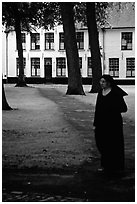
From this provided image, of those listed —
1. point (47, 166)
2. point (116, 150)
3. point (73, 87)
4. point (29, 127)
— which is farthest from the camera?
point (73, 87)

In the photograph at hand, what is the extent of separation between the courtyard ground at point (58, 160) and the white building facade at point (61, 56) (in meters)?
42.0

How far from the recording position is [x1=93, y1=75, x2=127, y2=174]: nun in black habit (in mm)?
8352

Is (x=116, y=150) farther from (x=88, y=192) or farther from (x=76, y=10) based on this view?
(x=76, y=10)

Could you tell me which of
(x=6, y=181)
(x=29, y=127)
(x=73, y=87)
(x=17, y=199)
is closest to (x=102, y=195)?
(x=17, y=199)

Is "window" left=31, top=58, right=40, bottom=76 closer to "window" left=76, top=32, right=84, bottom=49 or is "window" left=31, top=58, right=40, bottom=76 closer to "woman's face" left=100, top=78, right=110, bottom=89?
"window" left=76, top=32, right=84, bottom=49

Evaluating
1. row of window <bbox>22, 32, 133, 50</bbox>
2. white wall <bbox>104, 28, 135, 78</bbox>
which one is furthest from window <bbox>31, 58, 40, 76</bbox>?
white wall <bbox>104, 28, 135, 78</bbox>

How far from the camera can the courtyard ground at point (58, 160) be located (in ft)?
24.1

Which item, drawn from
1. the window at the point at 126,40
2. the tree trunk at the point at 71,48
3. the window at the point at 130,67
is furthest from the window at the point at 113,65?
the tree trunk at the point at 71,48

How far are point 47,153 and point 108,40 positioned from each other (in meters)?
50.6

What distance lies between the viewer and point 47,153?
10.6 metres

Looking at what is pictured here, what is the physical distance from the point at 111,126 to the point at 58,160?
1.87 metres

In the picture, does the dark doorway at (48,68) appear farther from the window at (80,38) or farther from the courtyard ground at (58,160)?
the courtyard ground at (58,160)

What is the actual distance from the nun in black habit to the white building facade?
163 feet

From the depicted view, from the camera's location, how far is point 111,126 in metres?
8.41
